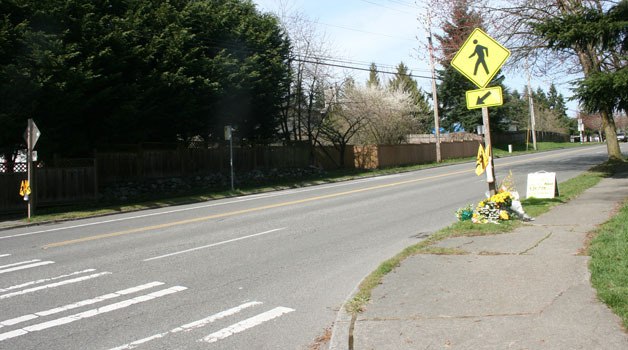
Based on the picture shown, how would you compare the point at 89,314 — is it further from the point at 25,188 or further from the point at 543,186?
the point at 25,188

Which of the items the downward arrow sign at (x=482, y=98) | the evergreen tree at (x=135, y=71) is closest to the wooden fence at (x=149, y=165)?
the evergreen tree at (x=135, y=71)

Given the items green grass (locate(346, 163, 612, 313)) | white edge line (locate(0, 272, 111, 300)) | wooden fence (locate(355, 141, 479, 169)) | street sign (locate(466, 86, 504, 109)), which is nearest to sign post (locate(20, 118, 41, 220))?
white edge line (locate(0, 272, 111, 300))

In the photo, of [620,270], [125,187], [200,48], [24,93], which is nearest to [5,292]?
[620,270]

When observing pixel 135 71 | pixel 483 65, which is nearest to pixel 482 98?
pixel 483 65

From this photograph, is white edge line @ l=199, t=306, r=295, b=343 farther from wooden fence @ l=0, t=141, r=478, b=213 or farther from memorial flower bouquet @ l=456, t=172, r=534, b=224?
wooden fence @ l=0, t=141, r=478, b=213

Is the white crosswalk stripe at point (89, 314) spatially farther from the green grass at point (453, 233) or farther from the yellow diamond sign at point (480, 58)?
the yellow diamond sign at point (480, 58)

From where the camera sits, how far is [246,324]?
16.8 ft

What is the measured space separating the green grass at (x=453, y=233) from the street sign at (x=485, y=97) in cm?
224

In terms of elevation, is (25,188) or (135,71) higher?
(135,71)

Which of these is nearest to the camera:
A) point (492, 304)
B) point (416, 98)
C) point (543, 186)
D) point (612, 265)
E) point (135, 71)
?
point (492, 304)

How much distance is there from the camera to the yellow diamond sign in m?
9.25

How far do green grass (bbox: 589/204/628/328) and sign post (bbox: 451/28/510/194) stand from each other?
247 centimetres

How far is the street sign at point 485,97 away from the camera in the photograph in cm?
916

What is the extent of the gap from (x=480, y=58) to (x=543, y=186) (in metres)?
5.15
